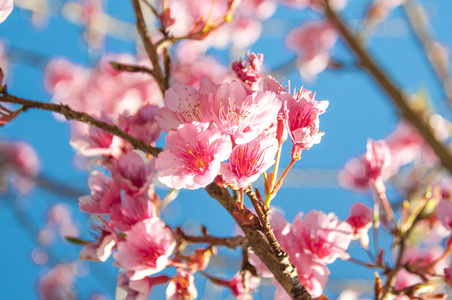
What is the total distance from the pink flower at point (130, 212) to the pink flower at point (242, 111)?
27cm

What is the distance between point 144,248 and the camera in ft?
2.64

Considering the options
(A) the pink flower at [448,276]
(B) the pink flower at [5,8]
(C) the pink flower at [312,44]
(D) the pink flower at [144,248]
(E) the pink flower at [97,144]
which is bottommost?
(A) the pink flower at [448,276]

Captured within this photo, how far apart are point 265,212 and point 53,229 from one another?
4.31 m

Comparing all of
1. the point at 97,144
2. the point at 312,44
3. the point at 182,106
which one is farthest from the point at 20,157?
the point at 182,106

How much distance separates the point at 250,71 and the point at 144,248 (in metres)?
0.40

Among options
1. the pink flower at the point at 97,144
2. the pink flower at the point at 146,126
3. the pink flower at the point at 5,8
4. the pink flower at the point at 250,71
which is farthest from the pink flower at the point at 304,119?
the pink flower at the point at 5,8

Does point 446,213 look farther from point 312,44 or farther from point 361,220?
point 312,44

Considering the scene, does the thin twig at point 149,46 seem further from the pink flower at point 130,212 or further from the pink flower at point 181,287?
the pink flower at point 181,287

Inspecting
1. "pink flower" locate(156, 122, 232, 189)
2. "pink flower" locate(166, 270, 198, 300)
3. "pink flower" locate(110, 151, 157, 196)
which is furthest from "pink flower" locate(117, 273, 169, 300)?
"pink flower" locate(156, 122, 232, 189)

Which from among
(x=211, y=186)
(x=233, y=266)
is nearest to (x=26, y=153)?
(x=233, y=266)

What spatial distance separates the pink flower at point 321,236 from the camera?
85cm

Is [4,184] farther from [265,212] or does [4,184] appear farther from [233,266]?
[265,212]

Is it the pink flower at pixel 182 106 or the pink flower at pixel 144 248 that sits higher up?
the pink flower at pixel 182 106

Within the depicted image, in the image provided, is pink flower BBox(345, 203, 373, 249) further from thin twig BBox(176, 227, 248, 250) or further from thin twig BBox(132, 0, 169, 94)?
thin twig BBox(132, 0, 169, 94)
